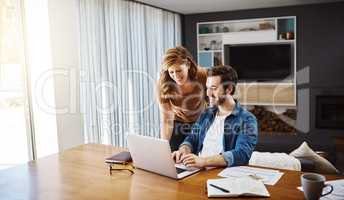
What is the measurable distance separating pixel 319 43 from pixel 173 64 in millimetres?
3278

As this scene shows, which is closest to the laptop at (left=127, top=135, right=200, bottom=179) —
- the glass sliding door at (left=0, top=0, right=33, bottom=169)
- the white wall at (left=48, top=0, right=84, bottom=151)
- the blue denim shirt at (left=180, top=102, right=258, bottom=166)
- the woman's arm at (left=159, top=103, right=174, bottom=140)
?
the blue denim shirt at (left=180, top=102, right=258, bottom=166)

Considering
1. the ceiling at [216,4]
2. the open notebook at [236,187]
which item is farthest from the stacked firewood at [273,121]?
the open notebook at [236,187]

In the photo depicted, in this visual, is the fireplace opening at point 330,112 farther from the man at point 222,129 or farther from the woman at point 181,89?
the man at point 222,129

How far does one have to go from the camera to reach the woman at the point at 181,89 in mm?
2740

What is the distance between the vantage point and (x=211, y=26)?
5758mm

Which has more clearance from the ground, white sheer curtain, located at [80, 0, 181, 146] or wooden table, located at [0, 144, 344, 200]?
white sheer curtain, located at [80, 0, 181, 146]

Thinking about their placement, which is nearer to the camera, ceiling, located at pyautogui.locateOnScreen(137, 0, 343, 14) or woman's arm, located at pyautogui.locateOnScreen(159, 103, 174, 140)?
woman's arm, located at pyautogui.locateOnScreen(159, 103, 174, 140)

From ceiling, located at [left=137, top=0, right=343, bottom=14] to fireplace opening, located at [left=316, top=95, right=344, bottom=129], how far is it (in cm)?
143

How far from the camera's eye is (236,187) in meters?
1.51

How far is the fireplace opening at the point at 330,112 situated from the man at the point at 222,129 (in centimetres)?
335

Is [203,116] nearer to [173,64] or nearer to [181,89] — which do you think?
[181,89]

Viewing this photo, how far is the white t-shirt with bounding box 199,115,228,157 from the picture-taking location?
222 cm

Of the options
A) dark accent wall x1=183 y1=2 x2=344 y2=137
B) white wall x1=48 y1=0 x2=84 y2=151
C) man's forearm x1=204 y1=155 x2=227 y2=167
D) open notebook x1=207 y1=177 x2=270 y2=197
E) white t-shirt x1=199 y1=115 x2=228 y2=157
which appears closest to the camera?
open notebook x1=207 y1=177 x2=270 y2=197

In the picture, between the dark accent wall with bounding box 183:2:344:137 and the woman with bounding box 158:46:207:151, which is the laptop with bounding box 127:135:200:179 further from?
the dark accent wall with bounding box 183:2:344:137
